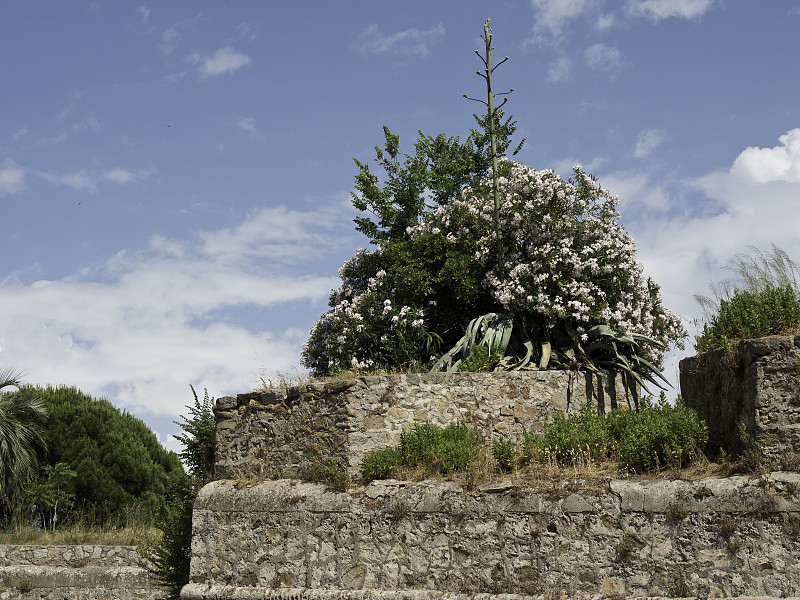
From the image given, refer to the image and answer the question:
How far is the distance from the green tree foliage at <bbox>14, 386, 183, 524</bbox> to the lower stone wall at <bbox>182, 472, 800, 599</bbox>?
1407cm

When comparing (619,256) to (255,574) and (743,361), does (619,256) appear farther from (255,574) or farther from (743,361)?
(255,574)

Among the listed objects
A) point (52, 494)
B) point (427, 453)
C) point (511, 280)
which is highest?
point (511, 280)

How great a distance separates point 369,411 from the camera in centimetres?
1049

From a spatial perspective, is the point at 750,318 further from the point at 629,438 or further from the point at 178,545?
the point at 178,545

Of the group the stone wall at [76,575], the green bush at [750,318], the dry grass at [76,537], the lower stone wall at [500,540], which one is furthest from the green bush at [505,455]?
the dry grass at [76,537]

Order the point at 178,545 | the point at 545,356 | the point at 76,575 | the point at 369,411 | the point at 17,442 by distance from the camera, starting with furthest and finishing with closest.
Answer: the point at 17,442 < the point at 76,575 < the point at 178,545 < the point at 545,356 < the point at 369,411

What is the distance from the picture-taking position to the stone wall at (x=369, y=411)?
Answer: 10469 mm

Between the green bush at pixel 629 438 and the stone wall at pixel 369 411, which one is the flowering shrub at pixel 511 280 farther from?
the green bush at pixel 629 438

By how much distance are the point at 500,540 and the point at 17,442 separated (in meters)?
18.5

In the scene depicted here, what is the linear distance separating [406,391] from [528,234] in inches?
195

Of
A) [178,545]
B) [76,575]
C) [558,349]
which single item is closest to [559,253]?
[558,349]

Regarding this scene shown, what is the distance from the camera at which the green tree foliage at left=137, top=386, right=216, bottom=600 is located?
12148 mm

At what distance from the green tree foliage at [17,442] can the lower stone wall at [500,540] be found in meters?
14.5

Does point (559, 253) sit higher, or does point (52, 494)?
point (559, 253)
